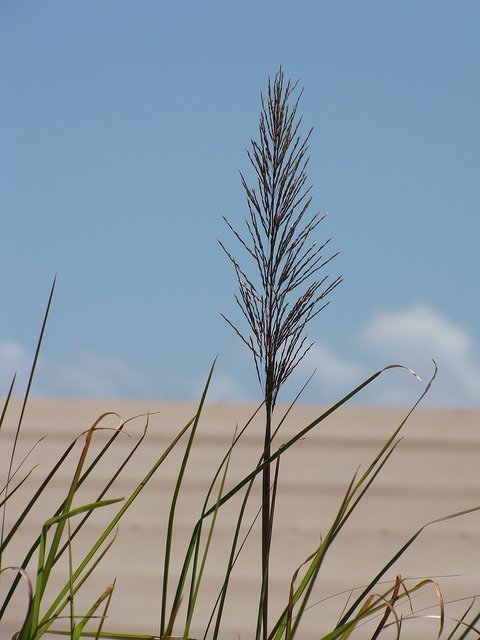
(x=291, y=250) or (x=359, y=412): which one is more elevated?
(x=359, y=412)

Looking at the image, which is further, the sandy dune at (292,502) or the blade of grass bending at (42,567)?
the sandy dune at (292,502)

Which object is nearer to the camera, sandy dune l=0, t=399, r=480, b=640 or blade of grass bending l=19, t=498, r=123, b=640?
blade of grass bending l=19, t=498, r=123, b=640

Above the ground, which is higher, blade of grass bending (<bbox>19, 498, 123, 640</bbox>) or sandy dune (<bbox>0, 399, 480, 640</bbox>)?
sandy dune (<bbox>0, 399, 480, 640</bbox>)

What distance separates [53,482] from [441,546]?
1.20m

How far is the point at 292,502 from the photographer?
7.82 ft

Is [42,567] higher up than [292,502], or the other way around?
[292,502]

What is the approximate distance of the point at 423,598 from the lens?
6.46ft

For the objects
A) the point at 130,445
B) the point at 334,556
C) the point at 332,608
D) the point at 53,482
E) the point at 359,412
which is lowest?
the point at 332,608

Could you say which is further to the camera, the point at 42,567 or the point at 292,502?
the point at 292,502

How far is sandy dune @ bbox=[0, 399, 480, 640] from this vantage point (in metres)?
1.98

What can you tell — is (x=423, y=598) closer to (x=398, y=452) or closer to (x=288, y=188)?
(x=398, y=452)

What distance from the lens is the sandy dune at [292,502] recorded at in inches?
78.0

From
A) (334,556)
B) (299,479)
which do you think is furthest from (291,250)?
(299,479)

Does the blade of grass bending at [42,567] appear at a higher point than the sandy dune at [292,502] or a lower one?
lower
